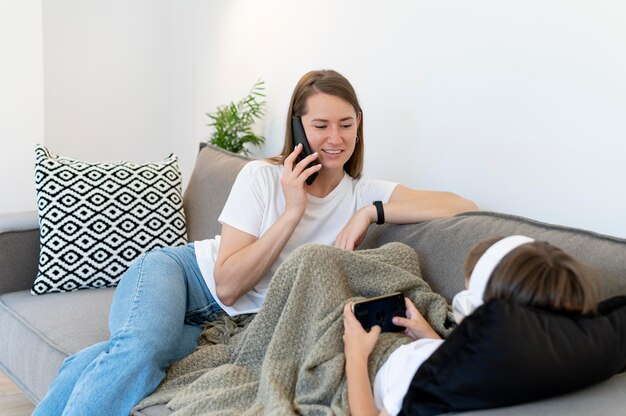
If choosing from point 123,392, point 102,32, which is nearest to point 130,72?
point 102,32

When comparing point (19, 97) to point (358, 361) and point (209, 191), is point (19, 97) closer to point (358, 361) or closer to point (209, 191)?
point (209, 191)

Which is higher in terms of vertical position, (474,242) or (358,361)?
(474,242)

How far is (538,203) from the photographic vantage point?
221 cm

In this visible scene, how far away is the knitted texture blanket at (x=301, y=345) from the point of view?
153 cm

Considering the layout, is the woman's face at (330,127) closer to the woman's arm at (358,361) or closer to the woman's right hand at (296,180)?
the woman's right hand at (296,180)

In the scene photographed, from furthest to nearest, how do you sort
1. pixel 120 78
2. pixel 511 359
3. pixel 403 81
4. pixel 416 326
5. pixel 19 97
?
pixel 120 78 → pixel 19 97 → pixel 403 81 → pixel 416 326 → pixel 511 359

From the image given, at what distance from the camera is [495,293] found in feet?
3.97

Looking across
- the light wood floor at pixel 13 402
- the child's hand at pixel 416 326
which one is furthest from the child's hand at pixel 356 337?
the light wood floor at pixel 13 402

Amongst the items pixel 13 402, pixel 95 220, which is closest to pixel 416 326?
pixel 95 220

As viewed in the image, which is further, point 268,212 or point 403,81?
point 403,81

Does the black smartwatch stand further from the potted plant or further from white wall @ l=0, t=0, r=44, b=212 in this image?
white wall @ l=0, t=0, r=44, b=212

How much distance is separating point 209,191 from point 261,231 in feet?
2.43

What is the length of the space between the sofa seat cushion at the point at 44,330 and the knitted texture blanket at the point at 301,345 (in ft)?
1.43

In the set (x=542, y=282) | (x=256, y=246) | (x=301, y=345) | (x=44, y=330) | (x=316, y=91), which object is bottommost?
(x=44, y=330)
